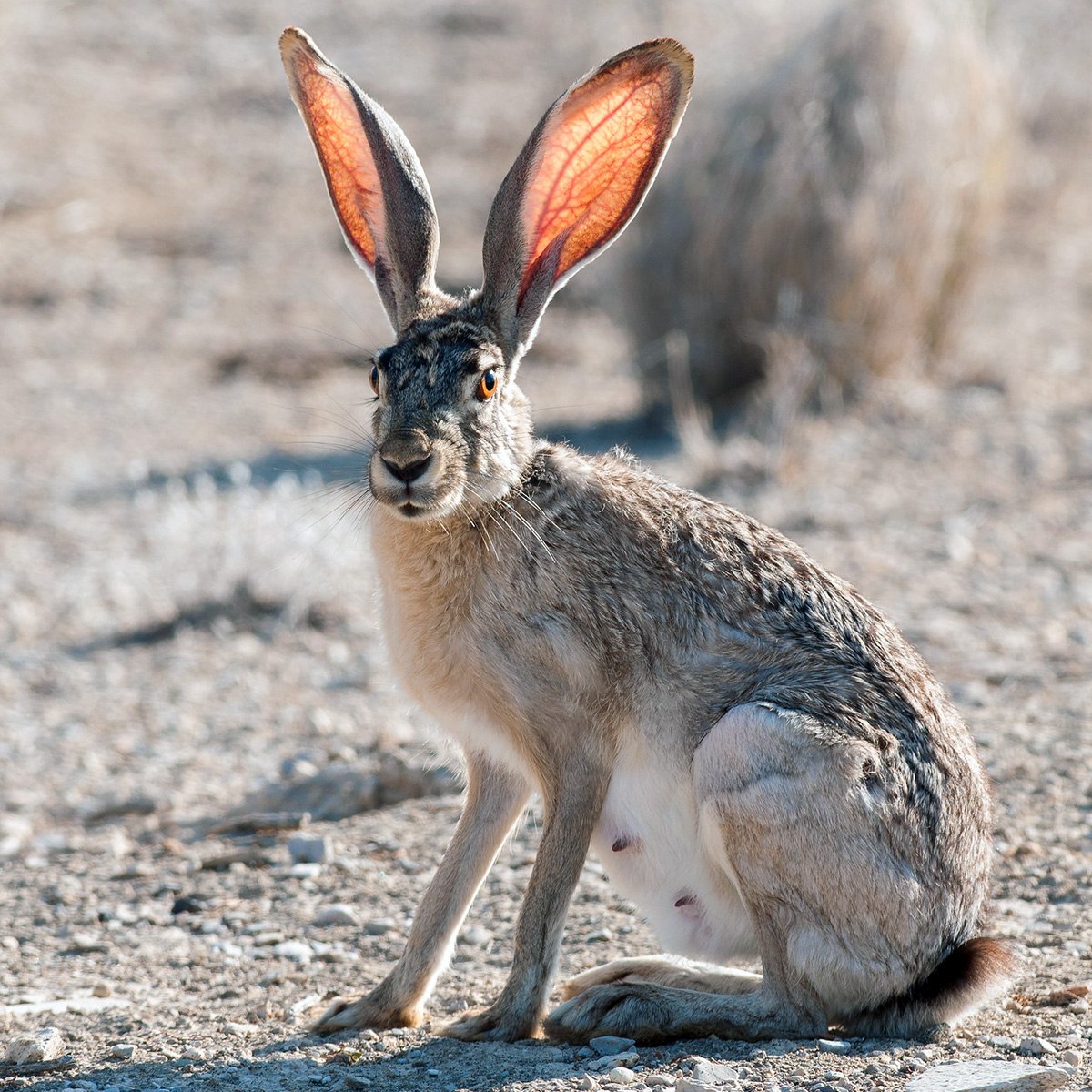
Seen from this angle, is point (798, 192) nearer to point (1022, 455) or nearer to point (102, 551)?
point (1022, 455)

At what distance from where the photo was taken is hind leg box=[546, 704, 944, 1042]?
413cm

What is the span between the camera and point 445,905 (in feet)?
15.2

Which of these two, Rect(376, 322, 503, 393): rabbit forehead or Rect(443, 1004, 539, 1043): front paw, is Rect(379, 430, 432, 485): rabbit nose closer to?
Rect(376, 322, 503, 393): rabbit forehead

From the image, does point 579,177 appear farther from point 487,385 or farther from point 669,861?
point 669,861

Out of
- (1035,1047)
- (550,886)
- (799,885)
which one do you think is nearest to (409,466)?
(550,886)

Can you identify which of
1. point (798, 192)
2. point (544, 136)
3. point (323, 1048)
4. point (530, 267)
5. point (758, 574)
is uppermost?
point (798, 192)

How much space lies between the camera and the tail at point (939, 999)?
4.25 meters

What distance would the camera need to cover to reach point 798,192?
36.3 ft

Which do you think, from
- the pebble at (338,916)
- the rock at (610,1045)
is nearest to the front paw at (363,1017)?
the rock at (610,1045)

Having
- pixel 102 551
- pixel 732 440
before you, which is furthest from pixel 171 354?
pixel 732 440

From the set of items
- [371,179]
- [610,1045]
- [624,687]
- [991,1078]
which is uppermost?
[371,179]

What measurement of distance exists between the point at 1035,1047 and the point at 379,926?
2.13m

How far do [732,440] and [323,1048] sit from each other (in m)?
7.04

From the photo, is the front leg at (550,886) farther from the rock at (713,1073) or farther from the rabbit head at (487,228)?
the rabbit head at (487,228)
